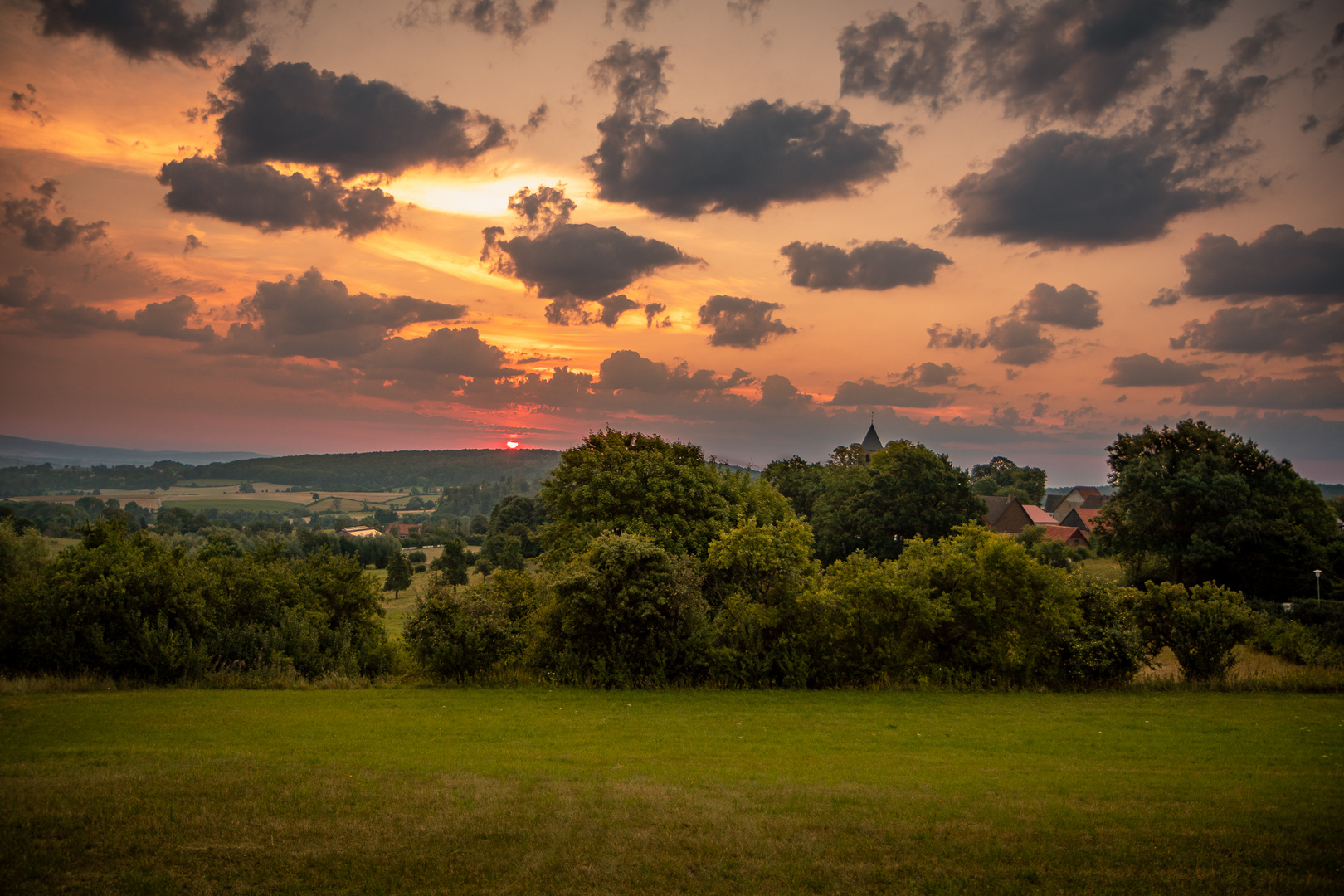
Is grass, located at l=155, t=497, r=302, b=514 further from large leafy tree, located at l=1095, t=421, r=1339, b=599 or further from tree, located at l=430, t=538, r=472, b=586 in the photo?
large leafy tree, located at l=1095, t=421, r=1339, b=599

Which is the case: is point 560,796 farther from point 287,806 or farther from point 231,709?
point 231,709

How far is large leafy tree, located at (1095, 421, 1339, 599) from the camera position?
43031 mm

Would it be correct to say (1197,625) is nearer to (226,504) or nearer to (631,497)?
(631,497)

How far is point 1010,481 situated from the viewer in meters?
139

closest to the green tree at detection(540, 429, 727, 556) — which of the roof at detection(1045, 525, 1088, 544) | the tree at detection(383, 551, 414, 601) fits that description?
the tree at detection(383, 551, 414, 601)

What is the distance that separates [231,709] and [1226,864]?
1939 centimetres

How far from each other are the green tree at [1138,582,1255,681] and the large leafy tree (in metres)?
23.8

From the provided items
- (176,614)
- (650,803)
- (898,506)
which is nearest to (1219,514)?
(898,506)

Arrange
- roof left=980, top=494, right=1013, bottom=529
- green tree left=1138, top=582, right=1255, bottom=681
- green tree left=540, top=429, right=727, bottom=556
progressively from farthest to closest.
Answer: roof left=980, top=494, right=1013, bottom=529 < green tree left=540, top=429, right=727, bottom=556 < green tree left=1138, top=582, right=1255, bottom=681

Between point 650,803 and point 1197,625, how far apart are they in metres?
22.0

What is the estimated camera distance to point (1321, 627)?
32.5 m

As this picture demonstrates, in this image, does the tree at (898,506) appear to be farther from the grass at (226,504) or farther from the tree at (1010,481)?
the grass at (226,504)

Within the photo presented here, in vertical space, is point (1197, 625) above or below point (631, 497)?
below

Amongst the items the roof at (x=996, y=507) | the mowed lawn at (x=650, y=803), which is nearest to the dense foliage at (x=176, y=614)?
the mowed lawn at (x=650, y=803)
